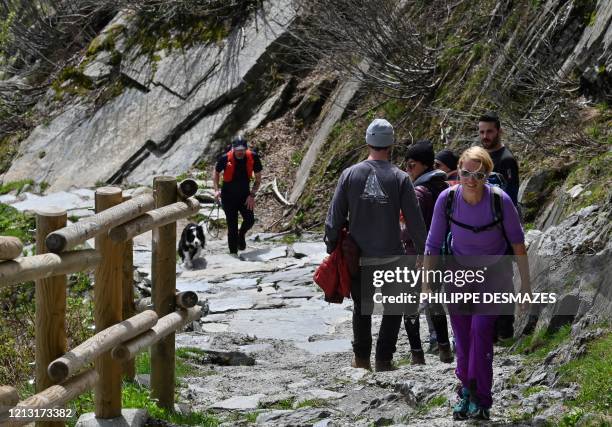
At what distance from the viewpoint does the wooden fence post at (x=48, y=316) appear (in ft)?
19.8

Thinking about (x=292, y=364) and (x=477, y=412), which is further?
(x=292, y=364)

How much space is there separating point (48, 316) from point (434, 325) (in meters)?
3.78

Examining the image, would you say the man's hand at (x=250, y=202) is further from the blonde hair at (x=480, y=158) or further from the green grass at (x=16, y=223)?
the blonde hair at (x=480, y=158)

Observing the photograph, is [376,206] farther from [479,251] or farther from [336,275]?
[479,251]

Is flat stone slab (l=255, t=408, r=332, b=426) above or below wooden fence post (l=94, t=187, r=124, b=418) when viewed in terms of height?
below

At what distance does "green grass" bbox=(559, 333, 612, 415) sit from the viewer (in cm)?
628

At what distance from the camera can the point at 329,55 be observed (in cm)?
1780

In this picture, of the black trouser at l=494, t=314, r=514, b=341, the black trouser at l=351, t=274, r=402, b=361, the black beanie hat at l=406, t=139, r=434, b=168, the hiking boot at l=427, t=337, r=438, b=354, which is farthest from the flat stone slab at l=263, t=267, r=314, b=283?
the black trouser at l=494, t=314, r=514, b=341

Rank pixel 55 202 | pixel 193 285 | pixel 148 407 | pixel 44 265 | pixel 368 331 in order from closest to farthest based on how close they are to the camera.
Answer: pixel 44 265 → pixel 148 407 → pixel 368 331 → pixel 193 285 → pixel 55 202

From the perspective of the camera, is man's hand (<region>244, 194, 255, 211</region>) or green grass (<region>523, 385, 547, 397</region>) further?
man's hand (<region>244, 194, 255, 211</region>)

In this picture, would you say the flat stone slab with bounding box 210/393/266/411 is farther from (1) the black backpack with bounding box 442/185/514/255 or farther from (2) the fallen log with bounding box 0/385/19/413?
(2) the fallen log with bounding box 0/385/19/413

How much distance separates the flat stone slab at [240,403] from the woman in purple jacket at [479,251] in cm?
189

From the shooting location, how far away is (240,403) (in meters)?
8.23

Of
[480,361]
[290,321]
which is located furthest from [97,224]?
[290,321]
